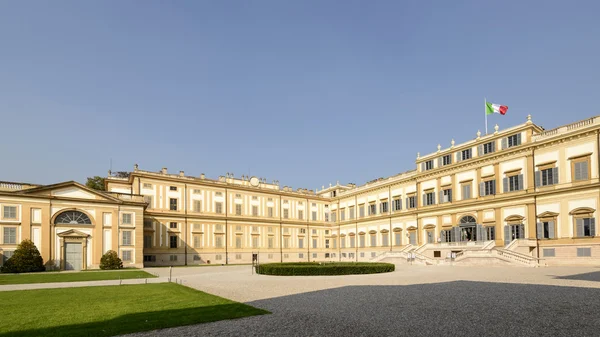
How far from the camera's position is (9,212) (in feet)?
121

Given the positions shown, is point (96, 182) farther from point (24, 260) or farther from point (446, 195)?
point (446, 195)

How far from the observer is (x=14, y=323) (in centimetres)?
1074

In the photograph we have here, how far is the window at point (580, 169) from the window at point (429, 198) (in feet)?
56.2

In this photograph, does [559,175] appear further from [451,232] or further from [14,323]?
[14,323]

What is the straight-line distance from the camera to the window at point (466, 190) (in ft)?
151

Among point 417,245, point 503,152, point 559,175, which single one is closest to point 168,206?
point 417,245

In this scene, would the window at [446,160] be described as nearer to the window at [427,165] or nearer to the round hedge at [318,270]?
the window at [427,165]

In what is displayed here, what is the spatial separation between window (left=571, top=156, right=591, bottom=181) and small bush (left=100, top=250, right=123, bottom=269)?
45267mm

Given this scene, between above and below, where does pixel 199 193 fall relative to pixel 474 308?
above

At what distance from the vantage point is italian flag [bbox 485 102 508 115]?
141 feet

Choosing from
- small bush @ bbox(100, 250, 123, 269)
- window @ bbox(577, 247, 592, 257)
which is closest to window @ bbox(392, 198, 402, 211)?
window @ bbox(577, 247, 592, 257)

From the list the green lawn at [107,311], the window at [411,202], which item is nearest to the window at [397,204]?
the window at [411,202]

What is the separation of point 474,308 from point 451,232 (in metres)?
37.9

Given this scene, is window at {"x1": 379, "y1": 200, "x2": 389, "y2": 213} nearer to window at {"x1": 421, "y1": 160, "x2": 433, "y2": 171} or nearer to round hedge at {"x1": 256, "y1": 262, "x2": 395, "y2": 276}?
window at {"x1": 421, "y1": 160, "x2": 433, "y2": 171}
